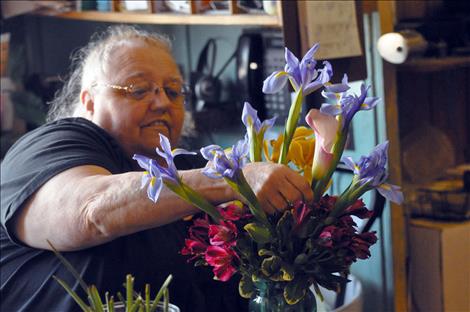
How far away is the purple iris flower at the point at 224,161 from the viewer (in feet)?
3.46

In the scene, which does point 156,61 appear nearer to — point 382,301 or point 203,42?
point 382,301

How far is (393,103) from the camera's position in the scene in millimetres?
2336

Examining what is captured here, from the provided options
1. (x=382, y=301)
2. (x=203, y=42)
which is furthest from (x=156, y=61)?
(x=203, y=42)

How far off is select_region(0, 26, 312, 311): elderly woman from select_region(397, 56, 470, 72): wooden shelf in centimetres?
75

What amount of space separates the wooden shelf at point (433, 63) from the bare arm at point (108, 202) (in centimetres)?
112

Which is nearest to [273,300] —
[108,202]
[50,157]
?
[108,202]

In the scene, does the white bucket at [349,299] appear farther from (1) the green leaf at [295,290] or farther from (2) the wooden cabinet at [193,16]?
(1) the green leaf at [295,290]

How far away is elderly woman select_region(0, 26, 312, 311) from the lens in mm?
1382

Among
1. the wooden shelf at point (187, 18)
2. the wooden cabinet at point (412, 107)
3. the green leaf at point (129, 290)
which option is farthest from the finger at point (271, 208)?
the wooden cabinet at point (412, 107)

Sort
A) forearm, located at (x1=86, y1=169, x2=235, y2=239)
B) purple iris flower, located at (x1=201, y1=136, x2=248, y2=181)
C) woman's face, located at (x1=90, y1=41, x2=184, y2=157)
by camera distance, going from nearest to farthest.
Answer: purple iris flower, located at (x1=201, y1=136, x2=248, y2=181), forearm, located at (x1=86, y1=169, x2=235, y2=239), woman's face, located at (x1=90, y1=41, x2=184, y2=157)

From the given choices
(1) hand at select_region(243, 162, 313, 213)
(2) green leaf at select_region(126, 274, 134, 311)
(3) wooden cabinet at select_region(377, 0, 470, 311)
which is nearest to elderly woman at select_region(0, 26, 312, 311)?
(1) hand at select_region(243, 162, 313, 213)

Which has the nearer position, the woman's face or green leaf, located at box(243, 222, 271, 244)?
green leaf, located at box(243, 222, 271, 244)

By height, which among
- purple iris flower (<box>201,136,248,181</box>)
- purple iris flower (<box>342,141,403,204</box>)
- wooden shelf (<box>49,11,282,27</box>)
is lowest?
purple iris flower (<box>342,141,403,204</box>)

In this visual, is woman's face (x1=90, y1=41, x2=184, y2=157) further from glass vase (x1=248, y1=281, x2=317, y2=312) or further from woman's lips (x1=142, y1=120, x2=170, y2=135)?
glass vase (x1=248, y1=281, x2=317, y2=312)
